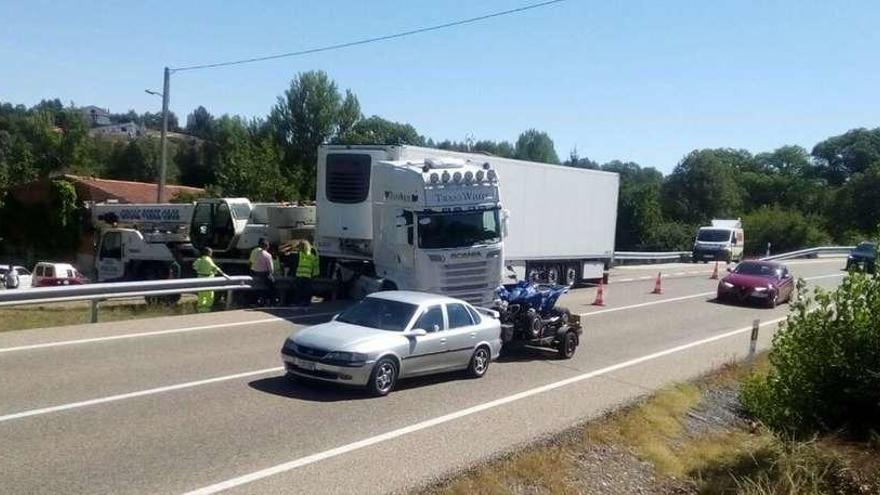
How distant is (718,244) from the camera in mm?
51156

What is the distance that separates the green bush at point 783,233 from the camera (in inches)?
2675

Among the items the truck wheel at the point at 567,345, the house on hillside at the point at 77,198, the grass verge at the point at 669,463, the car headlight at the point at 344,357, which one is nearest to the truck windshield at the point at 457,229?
the truck wheel at the point at 567,345

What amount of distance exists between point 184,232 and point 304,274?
26.4 feet

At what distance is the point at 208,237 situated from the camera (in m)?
26.5

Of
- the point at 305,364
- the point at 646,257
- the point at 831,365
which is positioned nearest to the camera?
the point at 831,365

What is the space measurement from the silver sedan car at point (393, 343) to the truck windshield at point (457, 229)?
4.48 m

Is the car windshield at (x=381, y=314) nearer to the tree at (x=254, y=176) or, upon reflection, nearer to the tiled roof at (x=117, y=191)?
the tree at (x=254, y=176)

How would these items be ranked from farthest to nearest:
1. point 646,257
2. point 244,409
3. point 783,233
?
point 783,233
point 646,257
point 244,409

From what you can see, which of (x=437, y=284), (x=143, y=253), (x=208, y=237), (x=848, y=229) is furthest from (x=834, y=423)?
(x=848, y=229)


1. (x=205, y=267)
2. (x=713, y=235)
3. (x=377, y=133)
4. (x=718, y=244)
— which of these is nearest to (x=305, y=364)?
(x=205, y=267)

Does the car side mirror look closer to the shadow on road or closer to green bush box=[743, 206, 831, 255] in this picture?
the shadow on road

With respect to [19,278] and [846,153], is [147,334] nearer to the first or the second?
[19,278]

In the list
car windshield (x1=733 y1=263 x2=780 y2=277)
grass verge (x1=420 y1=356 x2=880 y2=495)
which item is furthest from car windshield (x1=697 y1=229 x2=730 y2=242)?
grass verge (x1=420 y1=356 x2=880 y2=495)

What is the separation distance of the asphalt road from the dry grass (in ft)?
4.41
